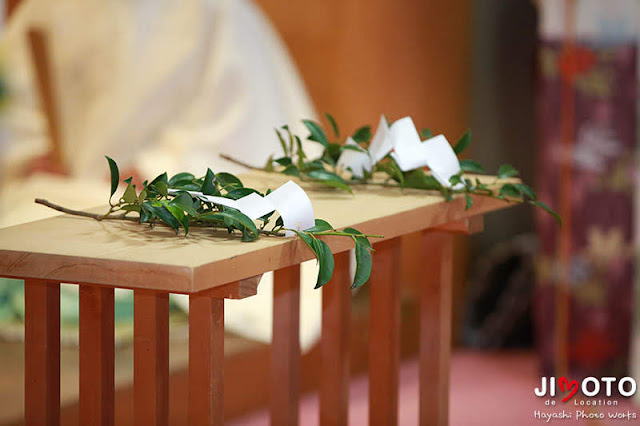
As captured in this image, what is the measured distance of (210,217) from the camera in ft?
3.32

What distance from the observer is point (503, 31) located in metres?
3.62

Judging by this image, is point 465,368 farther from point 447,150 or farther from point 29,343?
point 29,343

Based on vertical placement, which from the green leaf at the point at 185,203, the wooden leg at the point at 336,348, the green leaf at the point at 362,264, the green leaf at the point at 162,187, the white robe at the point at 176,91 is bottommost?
the wooden leg at the point at 336,348

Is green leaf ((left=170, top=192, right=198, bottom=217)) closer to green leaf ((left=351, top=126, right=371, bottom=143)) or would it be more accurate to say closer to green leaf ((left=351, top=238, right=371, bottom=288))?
green leaf ((left=351, top=238, right=371, bottom=288))

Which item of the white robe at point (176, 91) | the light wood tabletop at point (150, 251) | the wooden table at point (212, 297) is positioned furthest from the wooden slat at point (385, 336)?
the white robe at point (176, 91)

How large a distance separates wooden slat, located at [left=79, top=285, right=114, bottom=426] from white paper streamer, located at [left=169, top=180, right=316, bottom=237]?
0.18 metres

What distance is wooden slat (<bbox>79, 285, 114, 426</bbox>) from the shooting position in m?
1.10

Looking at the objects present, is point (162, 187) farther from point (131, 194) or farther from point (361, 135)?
point (361, 135)

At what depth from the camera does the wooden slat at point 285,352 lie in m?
1.46

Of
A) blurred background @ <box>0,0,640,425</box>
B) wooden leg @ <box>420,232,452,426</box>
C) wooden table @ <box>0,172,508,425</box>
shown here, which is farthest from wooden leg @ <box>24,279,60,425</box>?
blurred background @ <box>0,0,640,425</box>

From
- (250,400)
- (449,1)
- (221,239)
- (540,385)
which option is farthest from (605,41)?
(221,239)

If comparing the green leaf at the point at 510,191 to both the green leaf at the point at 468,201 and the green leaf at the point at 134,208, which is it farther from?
the green leaf at the point at 134,208

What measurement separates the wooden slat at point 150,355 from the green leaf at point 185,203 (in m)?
0.12

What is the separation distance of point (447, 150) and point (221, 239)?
17.9 inches
